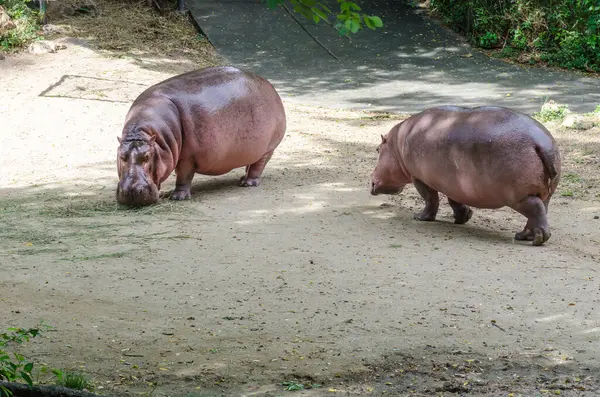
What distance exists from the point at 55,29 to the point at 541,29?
29.0ft

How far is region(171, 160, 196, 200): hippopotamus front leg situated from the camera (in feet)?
26.9

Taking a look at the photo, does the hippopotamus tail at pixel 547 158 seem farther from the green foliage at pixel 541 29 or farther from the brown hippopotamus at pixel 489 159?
the green foliage at pixel 541 29

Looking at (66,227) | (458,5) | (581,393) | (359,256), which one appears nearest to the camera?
(581,393)

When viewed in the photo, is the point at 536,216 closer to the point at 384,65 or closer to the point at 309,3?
the point at 309,3

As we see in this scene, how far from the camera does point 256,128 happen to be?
8508 millimetres

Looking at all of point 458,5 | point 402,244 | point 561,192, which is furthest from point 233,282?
point 458,5

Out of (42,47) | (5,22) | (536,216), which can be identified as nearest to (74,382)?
(536,216)

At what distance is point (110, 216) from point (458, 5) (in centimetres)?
1231

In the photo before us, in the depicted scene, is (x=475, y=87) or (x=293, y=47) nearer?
(x=475, y=87)

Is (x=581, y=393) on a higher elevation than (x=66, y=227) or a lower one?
higher

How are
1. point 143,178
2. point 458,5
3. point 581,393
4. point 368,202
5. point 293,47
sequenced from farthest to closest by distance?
point 458,5 < point 293,47 < point 368,202 < point 143,178 < point 581,393

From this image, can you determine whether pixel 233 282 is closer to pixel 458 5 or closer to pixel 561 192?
pixel 561 192

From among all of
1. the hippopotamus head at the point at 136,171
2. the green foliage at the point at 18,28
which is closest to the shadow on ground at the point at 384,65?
the green foliage at the point at 18,28

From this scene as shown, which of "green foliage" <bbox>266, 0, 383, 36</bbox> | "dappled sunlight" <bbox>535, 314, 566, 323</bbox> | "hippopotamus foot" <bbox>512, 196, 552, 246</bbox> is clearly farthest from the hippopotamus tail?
"green foliage" <bbox>266, 0, 383, 36</bbox>
